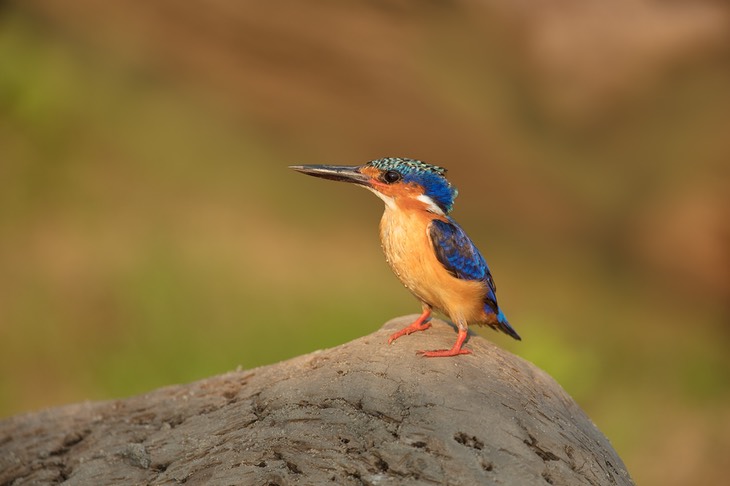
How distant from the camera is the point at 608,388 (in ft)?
27.7

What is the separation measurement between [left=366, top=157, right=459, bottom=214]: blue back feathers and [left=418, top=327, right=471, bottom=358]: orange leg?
0.57 meters

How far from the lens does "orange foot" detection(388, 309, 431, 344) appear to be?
3708 millimetres

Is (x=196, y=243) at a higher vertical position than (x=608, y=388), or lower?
higher

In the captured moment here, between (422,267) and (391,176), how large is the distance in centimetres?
41

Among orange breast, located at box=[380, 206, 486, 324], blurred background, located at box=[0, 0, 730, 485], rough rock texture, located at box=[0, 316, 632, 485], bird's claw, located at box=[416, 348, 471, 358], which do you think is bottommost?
rough rock texture, located at box=[0, 316, 632, 485]

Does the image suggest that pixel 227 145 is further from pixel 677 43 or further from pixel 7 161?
pixel 677 43

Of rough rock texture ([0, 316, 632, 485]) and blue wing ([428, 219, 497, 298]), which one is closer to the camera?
rough rock texture ([0, 316, 632, 485])

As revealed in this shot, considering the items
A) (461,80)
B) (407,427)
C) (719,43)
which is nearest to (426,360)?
(407,427)

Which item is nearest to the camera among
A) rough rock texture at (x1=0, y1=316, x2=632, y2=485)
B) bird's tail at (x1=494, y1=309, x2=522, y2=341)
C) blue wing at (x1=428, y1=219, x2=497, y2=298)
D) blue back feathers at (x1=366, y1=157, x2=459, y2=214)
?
rough rock texture at (x1=0, y1=316, x2=632, y2=485)

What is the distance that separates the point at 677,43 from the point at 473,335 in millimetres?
7325

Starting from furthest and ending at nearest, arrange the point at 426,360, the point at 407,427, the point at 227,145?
the point at 227,145, the point at 426,360, the point at 407,427

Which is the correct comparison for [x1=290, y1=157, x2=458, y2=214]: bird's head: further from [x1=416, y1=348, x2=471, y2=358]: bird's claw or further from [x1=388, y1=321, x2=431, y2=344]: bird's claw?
[x1=416, y1=348, x2=471, y2=358]: bird's claw

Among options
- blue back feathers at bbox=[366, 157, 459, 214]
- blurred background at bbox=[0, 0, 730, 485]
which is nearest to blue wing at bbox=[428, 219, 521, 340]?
blue back feathers at bbox=[366, 157, 459, 214]

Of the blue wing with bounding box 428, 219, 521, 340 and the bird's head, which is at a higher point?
the bird's head
